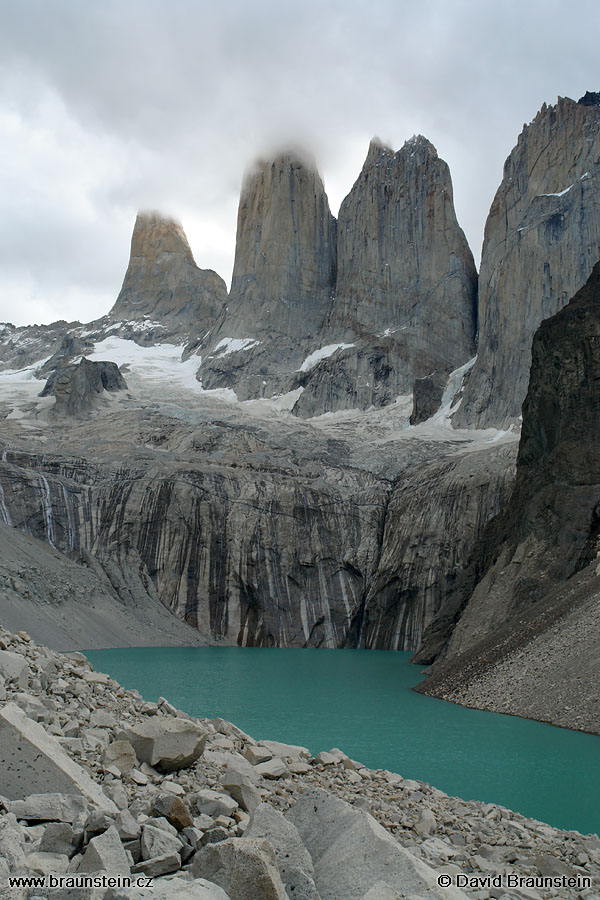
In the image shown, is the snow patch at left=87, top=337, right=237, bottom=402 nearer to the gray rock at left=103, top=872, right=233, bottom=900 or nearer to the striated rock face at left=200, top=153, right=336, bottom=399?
the striated rock face at left=200, top=153, right=336, bottom=399

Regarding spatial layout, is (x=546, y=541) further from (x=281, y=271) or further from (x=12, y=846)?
(x=281, y=271)

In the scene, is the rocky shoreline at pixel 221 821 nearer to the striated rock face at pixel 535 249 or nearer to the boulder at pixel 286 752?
the boulder at pixel 286 752

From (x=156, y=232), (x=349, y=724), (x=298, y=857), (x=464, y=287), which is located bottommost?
(x=349, y=724)

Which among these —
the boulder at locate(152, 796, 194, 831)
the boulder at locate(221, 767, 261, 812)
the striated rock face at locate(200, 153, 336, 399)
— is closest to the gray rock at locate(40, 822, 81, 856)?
the boulder at locate(152, 796, 194, 831)

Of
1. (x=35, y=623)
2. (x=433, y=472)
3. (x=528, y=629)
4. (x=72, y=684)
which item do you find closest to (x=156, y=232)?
(x=433, y=472)

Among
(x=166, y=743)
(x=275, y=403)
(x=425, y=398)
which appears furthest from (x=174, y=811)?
(x=275, y=403)

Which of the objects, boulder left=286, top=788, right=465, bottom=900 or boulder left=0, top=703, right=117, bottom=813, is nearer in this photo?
boulder left=286, top=788, right=465, bottom=900

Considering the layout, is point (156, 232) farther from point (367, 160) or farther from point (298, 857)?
point (298, 857)
